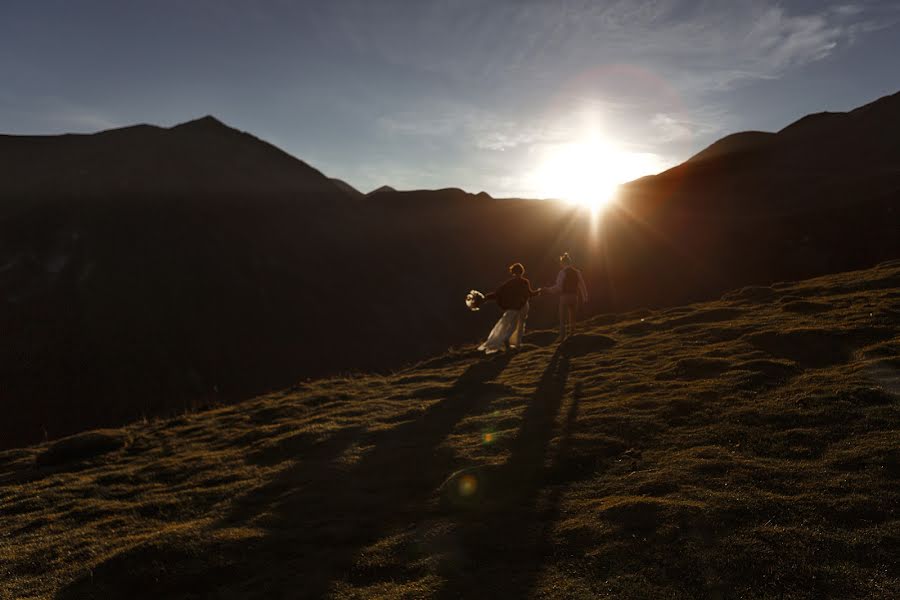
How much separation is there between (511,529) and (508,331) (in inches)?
496

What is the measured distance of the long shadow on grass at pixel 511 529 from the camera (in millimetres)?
5405

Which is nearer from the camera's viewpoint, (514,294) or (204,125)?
(514,294)

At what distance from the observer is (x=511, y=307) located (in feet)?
59.9

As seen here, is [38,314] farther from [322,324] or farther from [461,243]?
[461,243]

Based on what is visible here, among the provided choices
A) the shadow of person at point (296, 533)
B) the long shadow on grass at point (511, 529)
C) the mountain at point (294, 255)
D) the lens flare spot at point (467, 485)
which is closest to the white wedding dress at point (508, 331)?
the shadow of person at point (296, 533)

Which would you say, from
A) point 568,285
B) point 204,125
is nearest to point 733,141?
point 204,125

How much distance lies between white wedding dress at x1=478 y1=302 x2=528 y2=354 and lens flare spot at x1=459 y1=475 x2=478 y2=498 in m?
10.7

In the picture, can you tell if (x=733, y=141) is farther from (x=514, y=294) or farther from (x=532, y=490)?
(x=532, y=490)

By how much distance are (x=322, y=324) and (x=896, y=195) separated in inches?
2645

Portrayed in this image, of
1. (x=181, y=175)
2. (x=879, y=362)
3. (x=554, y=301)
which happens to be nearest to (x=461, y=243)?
(x=554, y=301)

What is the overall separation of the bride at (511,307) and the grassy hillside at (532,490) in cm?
363

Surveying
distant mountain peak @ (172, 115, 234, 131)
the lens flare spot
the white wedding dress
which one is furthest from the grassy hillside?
distant mountain peak @ (172, 115, 234, 131)

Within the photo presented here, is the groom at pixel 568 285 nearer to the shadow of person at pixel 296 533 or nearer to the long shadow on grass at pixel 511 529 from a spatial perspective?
the long shadow on grass at pixel 511 529

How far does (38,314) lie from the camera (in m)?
54.9
